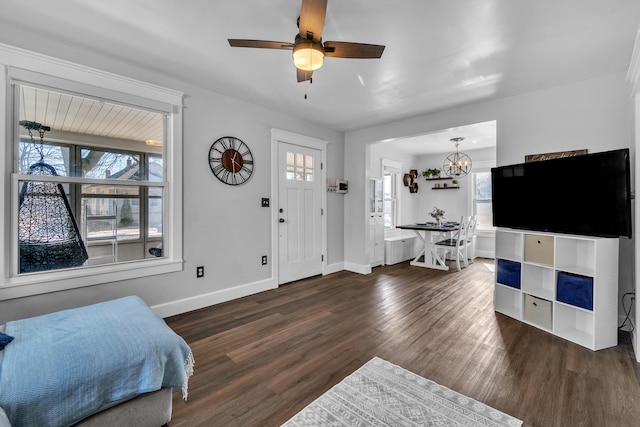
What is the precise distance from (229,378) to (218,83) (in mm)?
2856

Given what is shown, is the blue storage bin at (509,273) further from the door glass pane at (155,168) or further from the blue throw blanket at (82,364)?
the door glass pane at (155,168)

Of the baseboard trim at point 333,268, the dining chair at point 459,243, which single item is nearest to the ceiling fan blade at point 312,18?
the baseboard trim at point 333,268

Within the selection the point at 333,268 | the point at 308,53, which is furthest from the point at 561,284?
the point at 333,268

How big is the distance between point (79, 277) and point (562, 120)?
500 cm

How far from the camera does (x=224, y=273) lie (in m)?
3.48

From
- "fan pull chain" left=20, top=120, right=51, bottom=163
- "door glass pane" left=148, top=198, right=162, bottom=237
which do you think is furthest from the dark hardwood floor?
"fan pull chain" left=20, top=120, right=51, bottom=163

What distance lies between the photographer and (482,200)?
648 centimetres

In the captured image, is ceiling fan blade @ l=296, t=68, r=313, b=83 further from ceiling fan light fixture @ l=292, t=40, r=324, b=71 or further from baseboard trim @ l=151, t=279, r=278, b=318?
baseboard trim @ l=151, t=279, r=278, b=318

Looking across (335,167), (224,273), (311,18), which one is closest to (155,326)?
(224,273)

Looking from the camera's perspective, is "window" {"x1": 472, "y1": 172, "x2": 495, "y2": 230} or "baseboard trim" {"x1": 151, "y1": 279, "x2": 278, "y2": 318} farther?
"window" {"x1": 472, "y1": 172, "x2": 495, "y2": 230}

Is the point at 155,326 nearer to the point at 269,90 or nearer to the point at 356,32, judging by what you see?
the point at 356,32

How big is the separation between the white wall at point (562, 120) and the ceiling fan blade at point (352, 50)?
7.67ft

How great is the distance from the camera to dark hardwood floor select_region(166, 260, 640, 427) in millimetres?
1694

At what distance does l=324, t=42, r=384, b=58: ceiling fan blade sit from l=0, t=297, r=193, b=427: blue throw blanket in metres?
2.07
